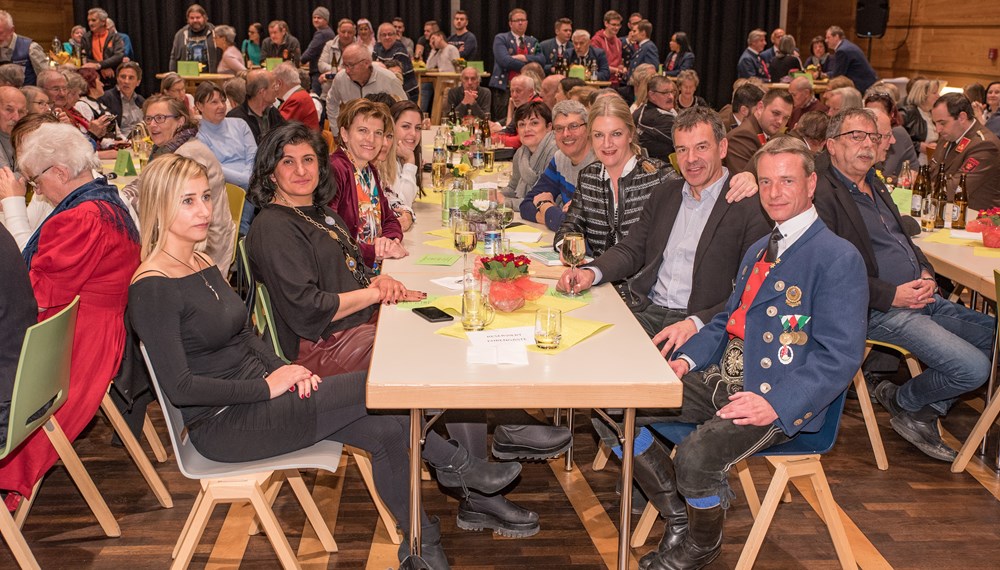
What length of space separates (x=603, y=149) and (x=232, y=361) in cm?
175

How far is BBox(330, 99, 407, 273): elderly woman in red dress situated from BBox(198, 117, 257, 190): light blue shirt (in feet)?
6.57

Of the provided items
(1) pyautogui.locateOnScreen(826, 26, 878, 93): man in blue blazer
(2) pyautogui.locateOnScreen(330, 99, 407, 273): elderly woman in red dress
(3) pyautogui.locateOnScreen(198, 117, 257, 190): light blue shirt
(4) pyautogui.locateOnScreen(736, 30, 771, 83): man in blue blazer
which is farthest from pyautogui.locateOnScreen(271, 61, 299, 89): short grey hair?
(4) pyautogui.locateOnScreen(736, 30, 771, 83): man in blue blazer

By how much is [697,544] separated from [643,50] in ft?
33.7

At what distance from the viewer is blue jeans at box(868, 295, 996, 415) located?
3.62 m

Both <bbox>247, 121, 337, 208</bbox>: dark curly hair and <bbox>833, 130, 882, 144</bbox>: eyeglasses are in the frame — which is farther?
<bbox>833, 130, 882, 144</bbox>: eyeglasses

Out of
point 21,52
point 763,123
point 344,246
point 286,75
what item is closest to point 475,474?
point 344,246

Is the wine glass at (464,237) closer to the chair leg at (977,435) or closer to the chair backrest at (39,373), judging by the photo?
the chair backrest at (39,373)

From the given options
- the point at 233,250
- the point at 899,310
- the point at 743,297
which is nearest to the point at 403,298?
the point at 743,297

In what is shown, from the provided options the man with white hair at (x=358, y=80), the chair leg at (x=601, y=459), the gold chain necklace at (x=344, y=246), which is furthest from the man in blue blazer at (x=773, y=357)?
the man with white hair at (x=358, y=80)

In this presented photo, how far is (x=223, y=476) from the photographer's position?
2.54m

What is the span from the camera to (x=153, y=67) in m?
14.6

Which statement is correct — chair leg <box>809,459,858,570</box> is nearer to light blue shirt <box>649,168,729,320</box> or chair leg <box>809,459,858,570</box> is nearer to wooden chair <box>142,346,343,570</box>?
light blue shirt <box>649,168,729,320</box>

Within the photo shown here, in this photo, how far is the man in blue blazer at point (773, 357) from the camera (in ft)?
8.45

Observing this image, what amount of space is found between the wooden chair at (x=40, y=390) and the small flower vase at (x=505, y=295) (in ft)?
3.86
